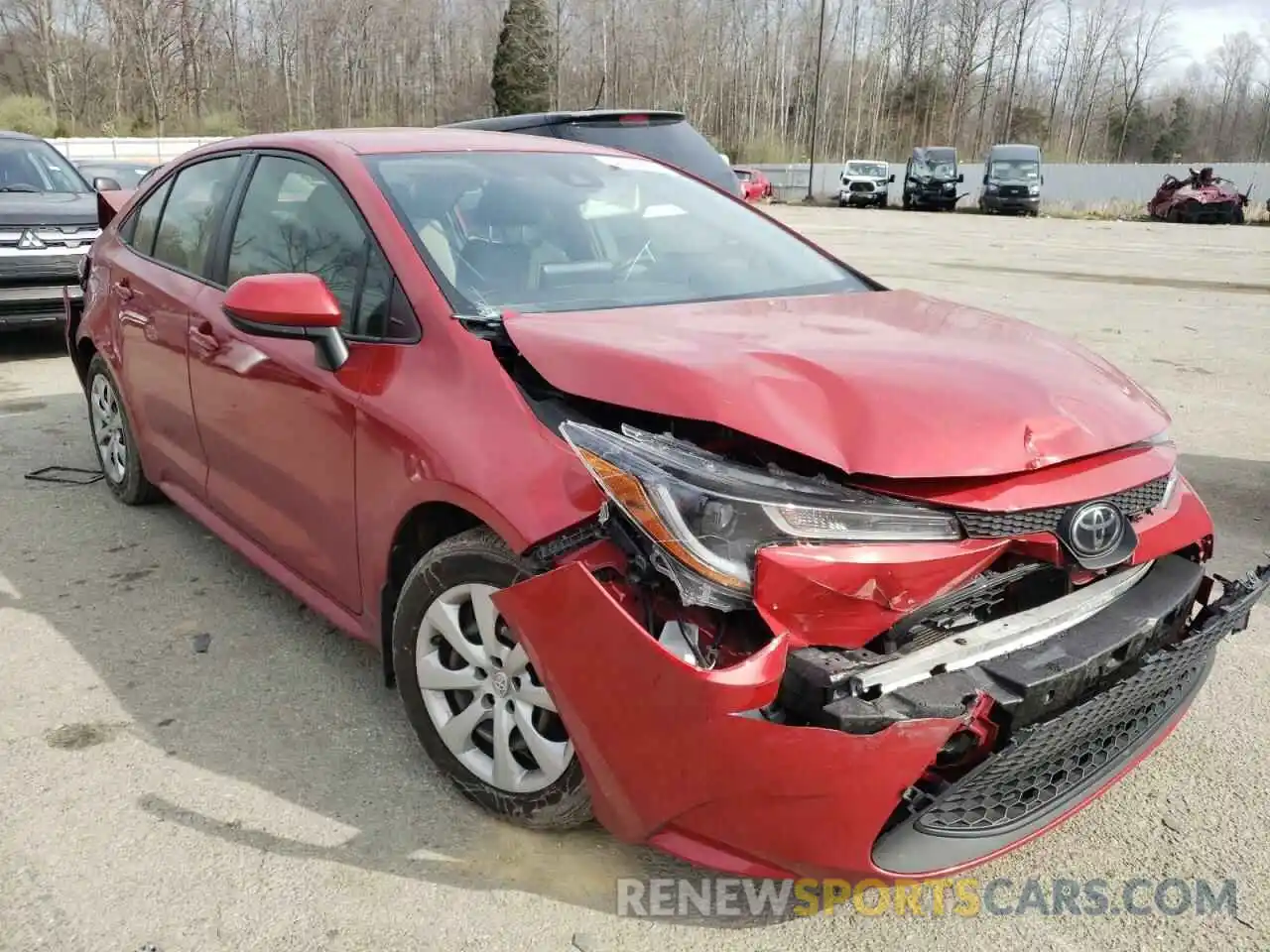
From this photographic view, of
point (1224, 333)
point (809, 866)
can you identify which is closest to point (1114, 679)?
point (809, 866)

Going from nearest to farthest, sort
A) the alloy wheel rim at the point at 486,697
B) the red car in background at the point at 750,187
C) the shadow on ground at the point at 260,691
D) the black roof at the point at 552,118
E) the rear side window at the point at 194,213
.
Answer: the alloy wheel rim at the point at 486,697 < the shadow on ground at the point at 260,691 < the rear side window at the point at 194,213 < the black roof at the point at 552,118 < the red car in background at the point at 750,187

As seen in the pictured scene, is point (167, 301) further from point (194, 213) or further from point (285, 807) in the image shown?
point (285, 807)

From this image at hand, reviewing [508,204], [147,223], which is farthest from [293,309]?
[147,223]

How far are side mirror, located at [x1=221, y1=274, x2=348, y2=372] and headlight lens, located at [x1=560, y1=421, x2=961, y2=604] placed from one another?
993 millimetres

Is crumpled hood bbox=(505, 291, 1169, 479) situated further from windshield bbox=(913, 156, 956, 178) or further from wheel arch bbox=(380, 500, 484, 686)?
windshield bbox=(913, 156, 956, 178)

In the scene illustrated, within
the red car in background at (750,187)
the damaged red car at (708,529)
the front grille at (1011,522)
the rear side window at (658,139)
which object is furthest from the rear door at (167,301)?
the red car in background at (750,187)

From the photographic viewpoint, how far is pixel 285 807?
256cm

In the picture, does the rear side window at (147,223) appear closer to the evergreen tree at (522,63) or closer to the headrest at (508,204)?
the headrest at (508,204)

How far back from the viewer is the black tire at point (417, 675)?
2.26m

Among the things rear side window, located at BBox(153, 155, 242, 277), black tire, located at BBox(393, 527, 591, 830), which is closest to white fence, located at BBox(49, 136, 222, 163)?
rear side window, located at BBox(153, 155, 242, 277)

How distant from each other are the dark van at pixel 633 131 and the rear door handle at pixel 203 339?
4.80 m

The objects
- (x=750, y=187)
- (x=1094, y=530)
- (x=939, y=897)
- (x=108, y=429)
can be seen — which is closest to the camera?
(x=1094, y=530)

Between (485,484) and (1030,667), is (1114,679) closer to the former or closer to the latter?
(1030,667)

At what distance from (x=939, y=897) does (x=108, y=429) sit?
13.4 feet
